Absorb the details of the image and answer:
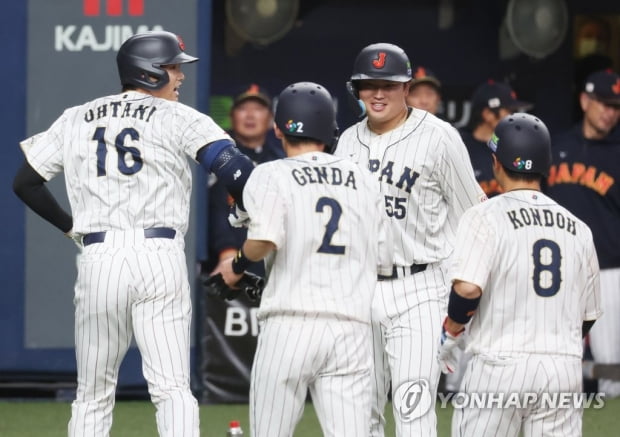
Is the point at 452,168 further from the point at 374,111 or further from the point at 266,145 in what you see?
the point at 266,145

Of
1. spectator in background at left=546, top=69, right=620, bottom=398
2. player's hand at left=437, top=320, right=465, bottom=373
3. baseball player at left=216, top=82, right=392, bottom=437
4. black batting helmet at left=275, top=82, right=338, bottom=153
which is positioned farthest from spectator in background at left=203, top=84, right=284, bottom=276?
baseball player at left=216, top=82, right=392, bottom=437

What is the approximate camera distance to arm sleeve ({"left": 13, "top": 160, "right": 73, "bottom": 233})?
613 cm

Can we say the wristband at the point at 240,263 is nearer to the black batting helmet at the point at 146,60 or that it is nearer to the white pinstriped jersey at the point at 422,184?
the white pinstriped jersey at the point at 422,184

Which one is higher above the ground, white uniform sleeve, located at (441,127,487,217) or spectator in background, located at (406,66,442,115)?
spectator in background, located at (406,66,442,115)

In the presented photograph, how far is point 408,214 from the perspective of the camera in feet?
19.8

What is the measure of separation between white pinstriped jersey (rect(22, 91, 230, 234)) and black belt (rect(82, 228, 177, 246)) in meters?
0.02

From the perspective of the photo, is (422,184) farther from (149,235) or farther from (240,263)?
(149,235)

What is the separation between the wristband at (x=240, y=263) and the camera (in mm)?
5297

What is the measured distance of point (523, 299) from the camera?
16.6 feet

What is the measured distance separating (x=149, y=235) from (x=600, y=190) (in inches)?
163

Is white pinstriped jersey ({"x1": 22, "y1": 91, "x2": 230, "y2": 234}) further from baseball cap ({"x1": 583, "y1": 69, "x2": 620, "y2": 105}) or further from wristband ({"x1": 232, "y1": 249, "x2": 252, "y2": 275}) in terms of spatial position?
baseball cap ({"x1": 583, "y1": 69, "x2": 620, "y2": 105})

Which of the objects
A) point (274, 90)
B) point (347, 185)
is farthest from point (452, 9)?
point (347, 185)

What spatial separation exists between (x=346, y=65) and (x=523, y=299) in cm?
611

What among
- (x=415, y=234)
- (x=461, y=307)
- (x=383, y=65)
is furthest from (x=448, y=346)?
(x=383, y=65)
